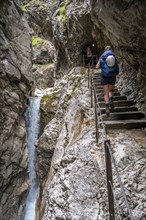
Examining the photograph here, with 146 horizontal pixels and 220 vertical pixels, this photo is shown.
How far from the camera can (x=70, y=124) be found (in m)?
10.9

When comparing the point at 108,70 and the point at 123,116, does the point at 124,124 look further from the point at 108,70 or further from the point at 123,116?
the point at 108,70

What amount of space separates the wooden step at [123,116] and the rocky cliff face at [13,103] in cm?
725

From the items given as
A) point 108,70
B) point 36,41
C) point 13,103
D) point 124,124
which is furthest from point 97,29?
point 36,41

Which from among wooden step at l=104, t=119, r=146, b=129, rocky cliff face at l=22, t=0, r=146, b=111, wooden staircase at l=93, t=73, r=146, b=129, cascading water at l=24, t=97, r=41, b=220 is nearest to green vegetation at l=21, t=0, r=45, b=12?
rocky cliff face at l=22, t=0, r=146, b=111

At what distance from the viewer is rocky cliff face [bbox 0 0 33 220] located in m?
14.0

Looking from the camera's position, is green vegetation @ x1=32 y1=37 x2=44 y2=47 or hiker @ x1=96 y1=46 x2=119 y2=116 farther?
green vegetation @ x1=32 y1=37 x2=44 y2=47

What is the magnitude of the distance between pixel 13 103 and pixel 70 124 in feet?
16.2

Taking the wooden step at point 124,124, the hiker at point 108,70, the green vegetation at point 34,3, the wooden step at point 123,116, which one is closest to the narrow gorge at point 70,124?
the wooden step at point 124,124

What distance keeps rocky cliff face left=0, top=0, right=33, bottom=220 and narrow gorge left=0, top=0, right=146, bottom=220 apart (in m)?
0.06

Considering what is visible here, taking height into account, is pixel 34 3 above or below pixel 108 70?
above

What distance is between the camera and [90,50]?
21000mm

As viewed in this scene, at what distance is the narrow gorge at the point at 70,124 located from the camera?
6074mm

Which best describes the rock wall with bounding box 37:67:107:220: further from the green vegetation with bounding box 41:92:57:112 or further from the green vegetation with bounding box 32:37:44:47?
the green vegetation with bounding box 32:37:44:47

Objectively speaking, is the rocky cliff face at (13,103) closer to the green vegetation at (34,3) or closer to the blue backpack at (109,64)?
the blue backpack at (109,64)
